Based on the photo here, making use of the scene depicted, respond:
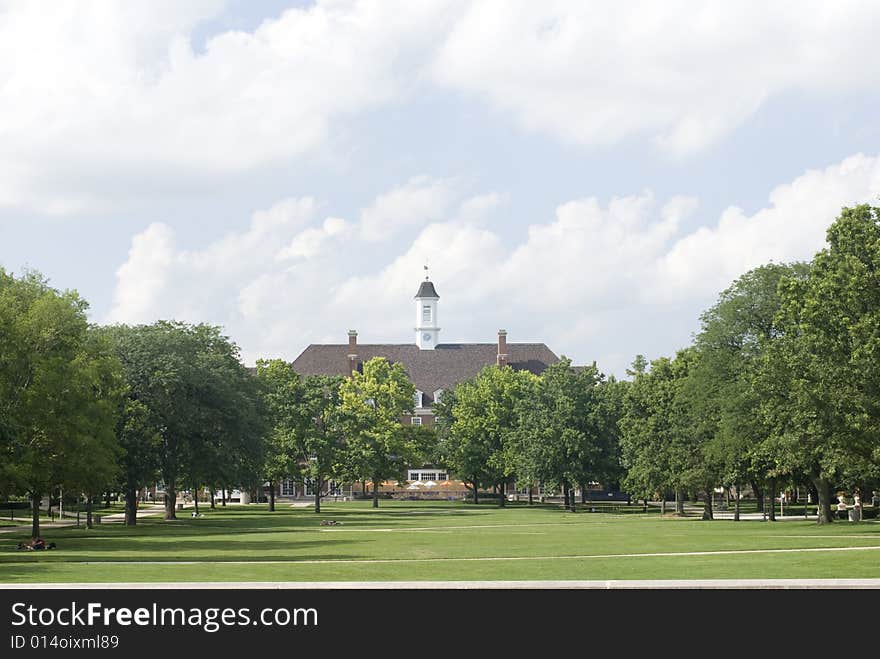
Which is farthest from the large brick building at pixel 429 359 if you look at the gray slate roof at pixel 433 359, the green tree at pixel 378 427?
the green tree at pixel 378 427

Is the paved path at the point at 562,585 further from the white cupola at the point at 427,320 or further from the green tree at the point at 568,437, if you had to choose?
the white cupola at the point at 427,320

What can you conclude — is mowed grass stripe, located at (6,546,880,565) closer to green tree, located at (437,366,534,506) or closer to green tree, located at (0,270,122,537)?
green tree, located at (0,270,122,537)

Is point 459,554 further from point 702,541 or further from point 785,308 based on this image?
point 785,308

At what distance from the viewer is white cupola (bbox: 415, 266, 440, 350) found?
194000mm

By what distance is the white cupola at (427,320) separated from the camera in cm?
19400

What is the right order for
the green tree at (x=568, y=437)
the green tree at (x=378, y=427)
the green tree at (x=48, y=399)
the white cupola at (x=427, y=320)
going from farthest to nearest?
the white cupola at (x=427, y=320) → the green tree at (x=378, y=427) → the green tree at (x=568, y=437) → the green tree at (x=48, y=399)

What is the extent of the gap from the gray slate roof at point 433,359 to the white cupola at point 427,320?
8.16 feet

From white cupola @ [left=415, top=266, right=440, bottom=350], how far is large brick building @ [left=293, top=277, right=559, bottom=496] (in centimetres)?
25

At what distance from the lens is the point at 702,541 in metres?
48.0

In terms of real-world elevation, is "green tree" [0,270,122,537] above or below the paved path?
above

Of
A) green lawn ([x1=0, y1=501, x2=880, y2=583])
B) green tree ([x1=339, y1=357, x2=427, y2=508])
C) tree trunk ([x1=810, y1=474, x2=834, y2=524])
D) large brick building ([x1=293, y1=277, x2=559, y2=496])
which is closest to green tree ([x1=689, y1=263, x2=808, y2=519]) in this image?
tree trunk ([x1=810, y1=474, x2=834, y2=524])

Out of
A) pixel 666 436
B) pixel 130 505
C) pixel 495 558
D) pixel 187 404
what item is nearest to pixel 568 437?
pixel 666 436
